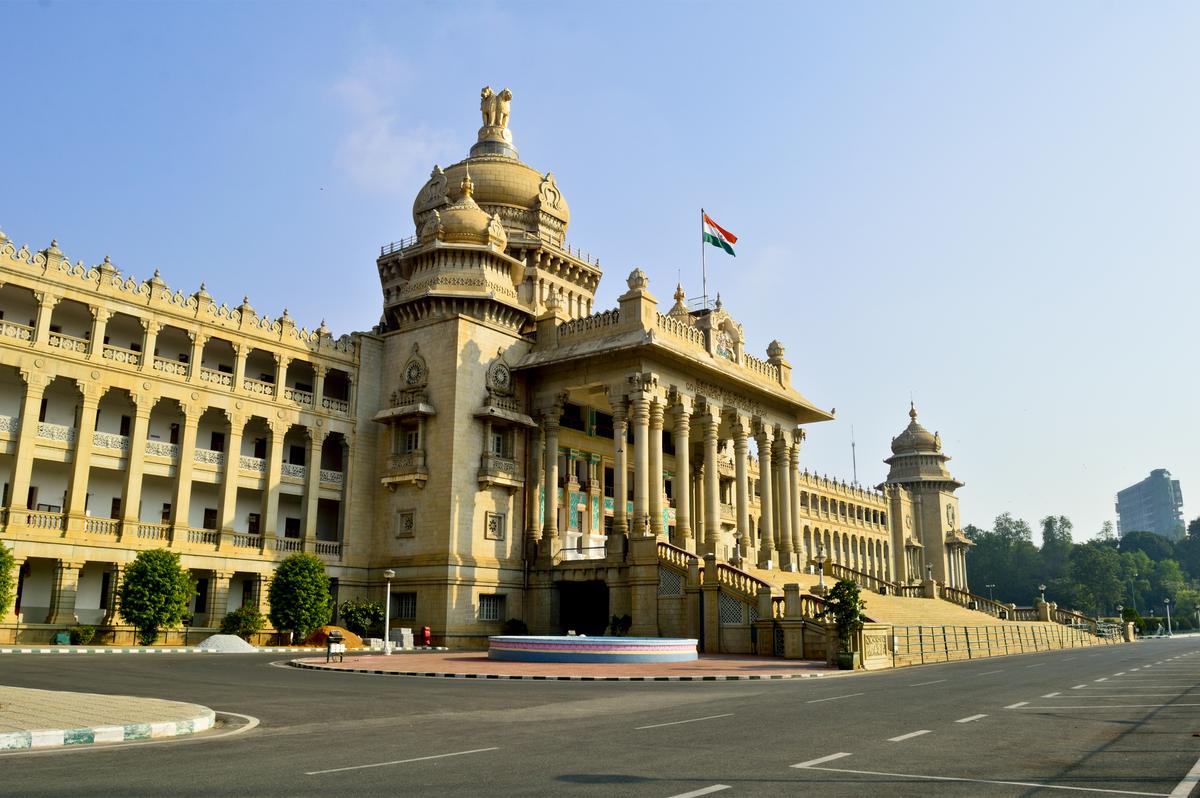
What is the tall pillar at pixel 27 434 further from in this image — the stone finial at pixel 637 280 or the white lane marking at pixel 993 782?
the white lane marking at pixel 993 782

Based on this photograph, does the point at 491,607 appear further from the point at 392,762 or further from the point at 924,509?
the point at 924,509

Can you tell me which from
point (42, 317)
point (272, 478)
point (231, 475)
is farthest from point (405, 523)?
point (42, 317)

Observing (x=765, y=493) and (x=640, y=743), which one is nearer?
(x=640, y=743)

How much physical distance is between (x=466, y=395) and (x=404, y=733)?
32.8m

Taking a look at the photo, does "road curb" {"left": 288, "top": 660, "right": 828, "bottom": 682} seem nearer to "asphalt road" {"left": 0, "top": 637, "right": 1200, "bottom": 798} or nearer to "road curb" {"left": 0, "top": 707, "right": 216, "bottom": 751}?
"asphalt road" {"left": 0, "top": 637, "right": 1200, "bottom": 798}

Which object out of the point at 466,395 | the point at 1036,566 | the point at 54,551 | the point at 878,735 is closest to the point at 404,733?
the point at 878,735

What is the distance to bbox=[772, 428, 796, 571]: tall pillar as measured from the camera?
53938 millimetres

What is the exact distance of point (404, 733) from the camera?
44.0 ft

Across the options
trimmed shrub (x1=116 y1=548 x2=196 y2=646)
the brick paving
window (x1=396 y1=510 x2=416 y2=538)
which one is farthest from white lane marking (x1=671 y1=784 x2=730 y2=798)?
window (x1=396 y1=510 x2=416 y2=538)

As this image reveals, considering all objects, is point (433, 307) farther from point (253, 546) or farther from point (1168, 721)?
point (1168, 721)

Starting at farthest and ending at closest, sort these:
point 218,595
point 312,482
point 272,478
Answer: point 312,482 < point 272,478 < point 218,595

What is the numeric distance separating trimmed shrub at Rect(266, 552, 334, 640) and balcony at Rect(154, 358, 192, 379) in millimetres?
9509

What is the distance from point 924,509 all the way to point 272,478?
89.4 m

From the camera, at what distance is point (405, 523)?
46.2m
